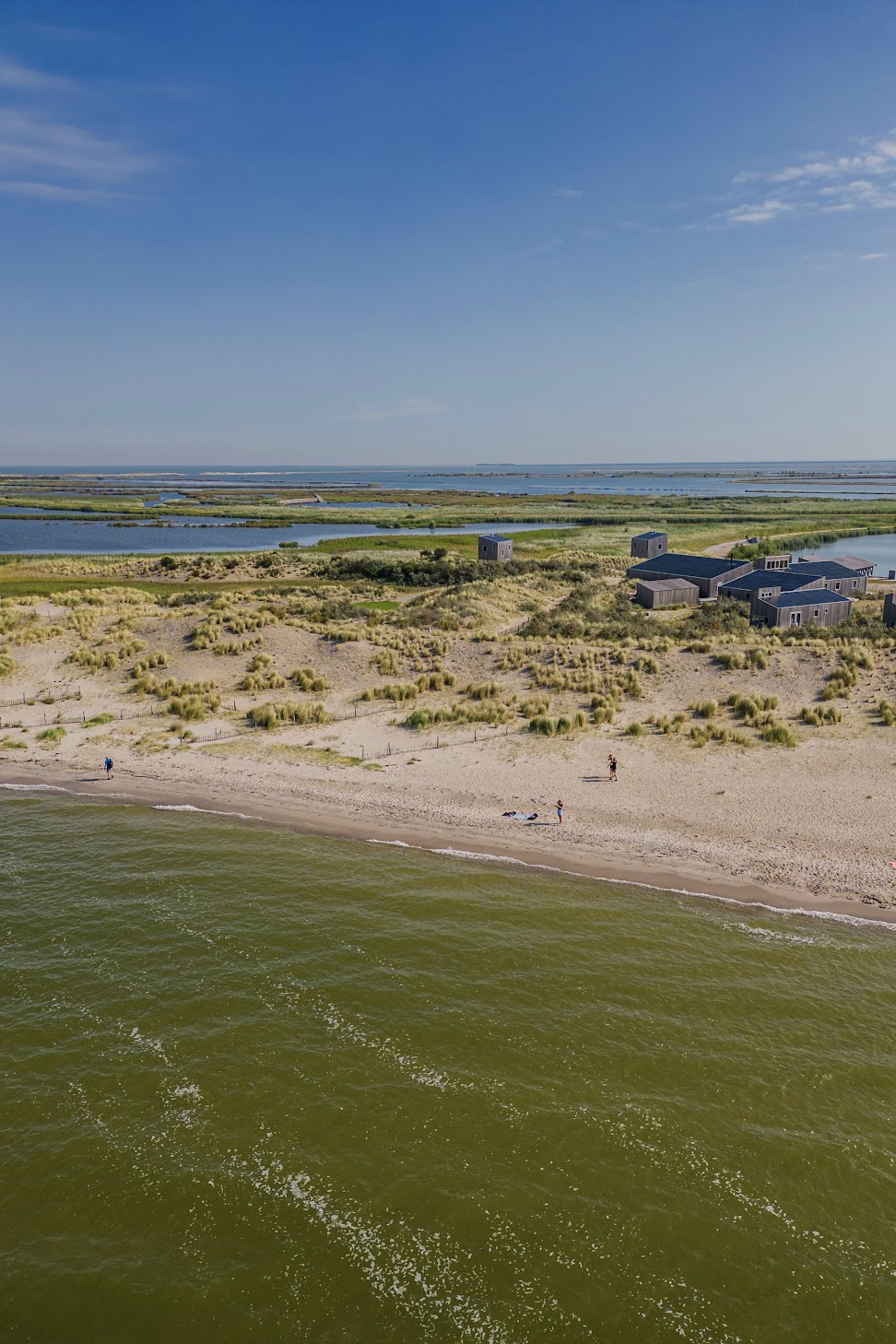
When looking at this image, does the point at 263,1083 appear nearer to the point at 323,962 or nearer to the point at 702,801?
the point at 323,962

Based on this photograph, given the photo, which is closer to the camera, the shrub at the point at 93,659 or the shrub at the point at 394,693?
the shrub at the point at 394,693

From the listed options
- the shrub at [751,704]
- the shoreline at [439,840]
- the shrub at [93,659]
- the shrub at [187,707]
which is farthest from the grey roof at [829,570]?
the shrub at [93,659]

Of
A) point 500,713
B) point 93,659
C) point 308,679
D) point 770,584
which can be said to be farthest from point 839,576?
point 93,659

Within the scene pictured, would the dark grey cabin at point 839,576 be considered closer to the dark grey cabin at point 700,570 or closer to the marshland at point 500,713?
the marshland at point 500,713

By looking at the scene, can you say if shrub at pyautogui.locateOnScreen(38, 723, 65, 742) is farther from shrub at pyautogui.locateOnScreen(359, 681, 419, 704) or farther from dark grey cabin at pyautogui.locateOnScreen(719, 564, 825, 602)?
dark grey cabin at pyautogui.locateOnScreen(719, 564, 825, 602)

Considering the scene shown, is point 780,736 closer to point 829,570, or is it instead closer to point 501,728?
point 501,728

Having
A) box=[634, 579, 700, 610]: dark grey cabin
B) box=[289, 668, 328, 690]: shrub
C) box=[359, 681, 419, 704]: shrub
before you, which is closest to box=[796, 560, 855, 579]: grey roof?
box=[634, 579, 700, 610]: dark grey cabin

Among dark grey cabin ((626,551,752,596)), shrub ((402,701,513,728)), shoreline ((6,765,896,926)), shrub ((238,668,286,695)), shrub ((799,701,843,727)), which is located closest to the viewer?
shoreline ((6,765,896,926))
